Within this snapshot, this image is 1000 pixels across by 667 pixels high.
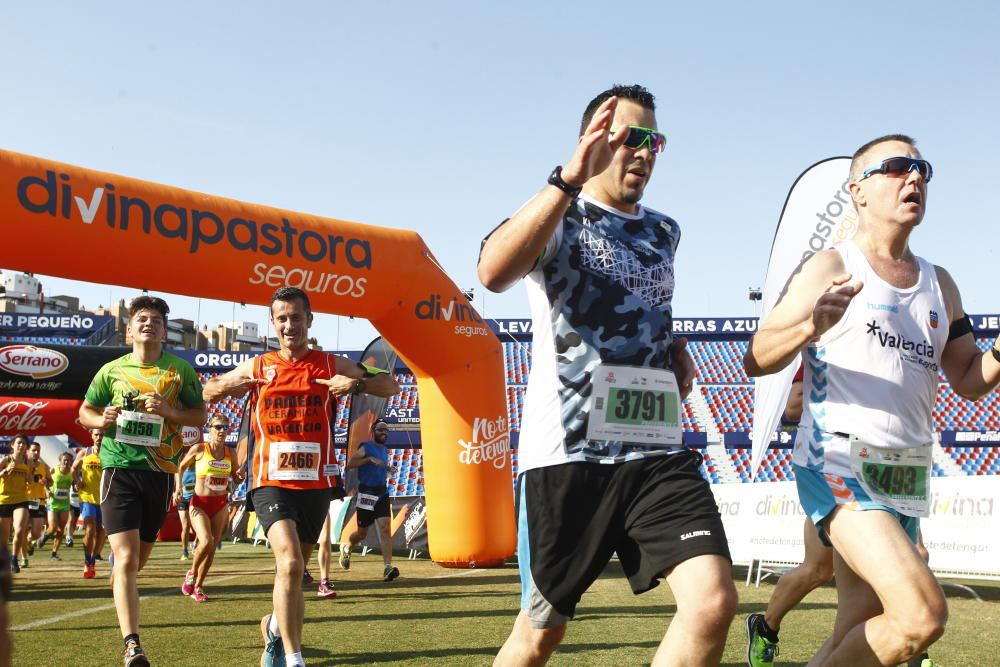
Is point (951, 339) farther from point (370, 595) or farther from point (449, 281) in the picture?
point (370, 595)

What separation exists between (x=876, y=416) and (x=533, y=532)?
1.37 m

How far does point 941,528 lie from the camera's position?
10.7 meters

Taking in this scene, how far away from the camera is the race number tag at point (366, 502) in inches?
510

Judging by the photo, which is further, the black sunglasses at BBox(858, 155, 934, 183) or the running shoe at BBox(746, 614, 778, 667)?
the running shoe at BBox(746, 614, 778, 667)

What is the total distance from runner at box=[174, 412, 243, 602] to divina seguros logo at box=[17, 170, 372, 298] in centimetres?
216

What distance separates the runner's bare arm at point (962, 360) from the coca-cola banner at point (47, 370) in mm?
13078

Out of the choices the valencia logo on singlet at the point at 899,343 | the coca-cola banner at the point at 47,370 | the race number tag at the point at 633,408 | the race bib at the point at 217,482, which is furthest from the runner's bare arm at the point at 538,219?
the coca-cola banner at the point at 47,370

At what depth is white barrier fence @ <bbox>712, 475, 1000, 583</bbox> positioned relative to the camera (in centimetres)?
1011

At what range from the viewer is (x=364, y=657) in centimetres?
620

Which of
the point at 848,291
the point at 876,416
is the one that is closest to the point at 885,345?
the point at 876,416

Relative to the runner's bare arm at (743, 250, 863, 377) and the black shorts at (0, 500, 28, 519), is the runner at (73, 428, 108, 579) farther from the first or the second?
the runner's bare arm at (743, 250, 863, 377)

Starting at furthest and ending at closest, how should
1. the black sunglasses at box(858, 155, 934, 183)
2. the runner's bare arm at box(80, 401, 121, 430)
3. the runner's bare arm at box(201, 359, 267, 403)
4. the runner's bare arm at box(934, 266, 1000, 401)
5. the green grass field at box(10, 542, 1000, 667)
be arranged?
the green grass field at box(10, 542, 1000, 667) < the runner's bare arm at box(80, 401, 121, 430) < the runner's bare arm at box(201, 359, 267, 403) < the runner's bare arm at box(934, 266, 1000, 401) < the black sunglasses at box(858, 155, 934, 183)

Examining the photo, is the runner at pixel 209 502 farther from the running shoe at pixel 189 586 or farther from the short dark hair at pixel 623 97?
the short dark hair at pixel 623 97

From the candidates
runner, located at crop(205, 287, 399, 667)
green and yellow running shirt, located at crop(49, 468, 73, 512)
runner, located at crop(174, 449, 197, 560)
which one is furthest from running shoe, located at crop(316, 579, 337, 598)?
green and yellow running shirt, located at crop(49, 468, 73, 512)
